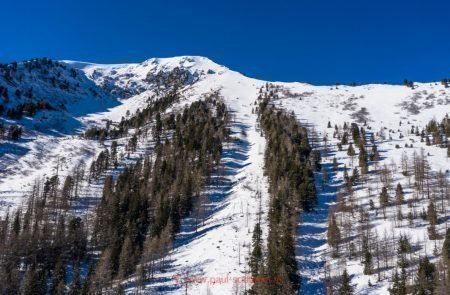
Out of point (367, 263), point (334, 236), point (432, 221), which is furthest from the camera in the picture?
point (432, 221)

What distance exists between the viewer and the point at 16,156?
647ft

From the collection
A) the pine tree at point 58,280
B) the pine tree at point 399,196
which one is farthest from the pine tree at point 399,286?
the pine tree at point 58,280

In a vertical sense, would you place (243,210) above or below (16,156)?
below

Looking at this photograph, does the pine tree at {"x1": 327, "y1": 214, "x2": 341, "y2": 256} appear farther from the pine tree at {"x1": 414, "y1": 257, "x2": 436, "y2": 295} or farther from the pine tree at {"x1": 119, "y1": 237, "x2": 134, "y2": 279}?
the pine tree at {"x1": 119, "y1": 237, "x2": 134, "y2": 279}

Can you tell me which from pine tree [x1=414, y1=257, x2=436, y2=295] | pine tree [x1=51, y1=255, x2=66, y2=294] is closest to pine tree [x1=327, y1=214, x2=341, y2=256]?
pine tree [x1=414, y1=257, x2=436, y2=295]

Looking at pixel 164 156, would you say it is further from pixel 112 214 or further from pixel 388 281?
pixel 388 281

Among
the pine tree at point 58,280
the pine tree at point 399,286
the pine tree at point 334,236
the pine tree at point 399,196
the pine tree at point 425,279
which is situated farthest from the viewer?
the pine tree at point 399,196

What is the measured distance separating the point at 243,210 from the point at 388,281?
5100 centimetres

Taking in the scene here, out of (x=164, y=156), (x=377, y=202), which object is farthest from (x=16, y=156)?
(x=377, y=202)

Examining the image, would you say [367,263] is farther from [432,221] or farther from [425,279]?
[432,221]

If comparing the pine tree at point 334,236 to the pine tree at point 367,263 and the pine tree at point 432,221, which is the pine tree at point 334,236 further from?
the pine tree at point 432,221

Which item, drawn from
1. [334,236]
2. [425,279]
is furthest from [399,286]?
[334,236]

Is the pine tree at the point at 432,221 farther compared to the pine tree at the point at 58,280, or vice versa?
the pine tree at the point at 432,221

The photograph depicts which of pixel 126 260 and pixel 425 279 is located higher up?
pixel 425 279
